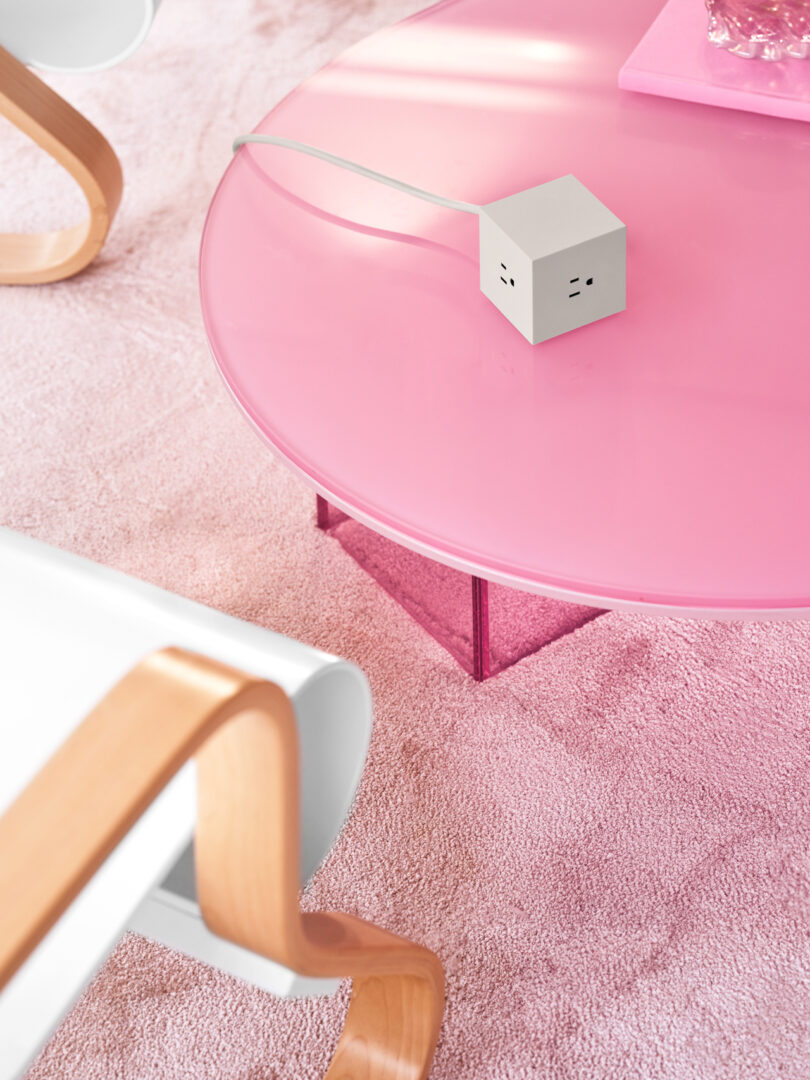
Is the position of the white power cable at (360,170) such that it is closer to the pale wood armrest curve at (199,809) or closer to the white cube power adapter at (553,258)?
the white cube power adapter at (553,258)

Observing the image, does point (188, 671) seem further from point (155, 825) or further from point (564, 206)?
point (564, 206)

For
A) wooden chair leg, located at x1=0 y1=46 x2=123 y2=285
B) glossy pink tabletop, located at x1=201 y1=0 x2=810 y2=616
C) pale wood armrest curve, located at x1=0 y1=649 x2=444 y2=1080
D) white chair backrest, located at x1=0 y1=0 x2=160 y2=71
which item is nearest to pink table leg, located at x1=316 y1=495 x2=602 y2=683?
glossy pink tabletop, located at x1=201 y1=0 x2=810 y2=616

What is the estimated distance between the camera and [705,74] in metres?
1.37

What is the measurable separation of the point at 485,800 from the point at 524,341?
1.86 ft

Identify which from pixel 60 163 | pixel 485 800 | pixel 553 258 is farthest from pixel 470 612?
pixel 60 163

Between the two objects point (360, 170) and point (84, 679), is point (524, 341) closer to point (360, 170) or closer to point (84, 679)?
point (360, 170)

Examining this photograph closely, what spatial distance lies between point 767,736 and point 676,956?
317 millimetres

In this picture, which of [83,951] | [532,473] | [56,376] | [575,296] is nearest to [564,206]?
[575,296]

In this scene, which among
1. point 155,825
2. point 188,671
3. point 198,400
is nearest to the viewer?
point 188,671

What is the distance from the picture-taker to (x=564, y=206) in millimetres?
1094

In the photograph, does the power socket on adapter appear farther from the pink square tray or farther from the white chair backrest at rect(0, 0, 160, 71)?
the white chair backrest at rect(0, 0, 160, 71)

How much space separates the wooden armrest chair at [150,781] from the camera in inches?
21.7

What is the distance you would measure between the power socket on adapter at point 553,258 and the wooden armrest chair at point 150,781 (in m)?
0.51

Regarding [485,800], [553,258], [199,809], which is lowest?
[485,800]
